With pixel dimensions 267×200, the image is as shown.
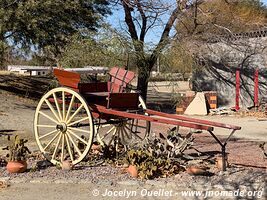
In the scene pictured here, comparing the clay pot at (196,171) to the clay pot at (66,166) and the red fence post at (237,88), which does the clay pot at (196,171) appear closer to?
the clay pot at (66,166)

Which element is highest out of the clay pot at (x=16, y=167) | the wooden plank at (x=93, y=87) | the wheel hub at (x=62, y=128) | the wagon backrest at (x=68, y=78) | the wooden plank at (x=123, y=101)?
the wagon backrest at (x=68, y=78)

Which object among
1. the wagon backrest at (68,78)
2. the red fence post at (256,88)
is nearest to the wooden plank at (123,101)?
the wagon backrest at (68,78)

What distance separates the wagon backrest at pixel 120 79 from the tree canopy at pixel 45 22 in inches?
368

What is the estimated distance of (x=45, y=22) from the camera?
18016 millimetres

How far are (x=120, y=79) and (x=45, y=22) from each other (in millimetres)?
10654

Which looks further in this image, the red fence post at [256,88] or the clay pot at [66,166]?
the red fence post at [256,88]

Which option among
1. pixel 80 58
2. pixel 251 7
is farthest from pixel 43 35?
pixel 251 7

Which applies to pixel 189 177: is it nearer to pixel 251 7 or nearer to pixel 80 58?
pixel 80 58

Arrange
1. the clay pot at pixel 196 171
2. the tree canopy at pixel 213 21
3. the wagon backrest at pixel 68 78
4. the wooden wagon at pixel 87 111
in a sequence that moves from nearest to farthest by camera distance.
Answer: the clay pot at pixel 196 171 < the wooden wagon at pixel 87 111 < the wagon backrest at pixel 68 78 < the tree canopy at pixel 213 21

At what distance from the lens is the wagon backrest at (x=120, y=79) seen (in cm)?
819

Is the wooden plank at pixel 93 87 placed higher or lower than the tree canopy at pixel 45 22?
lower

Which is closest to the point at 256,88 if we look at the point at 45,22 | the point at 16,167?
the point at 45,22

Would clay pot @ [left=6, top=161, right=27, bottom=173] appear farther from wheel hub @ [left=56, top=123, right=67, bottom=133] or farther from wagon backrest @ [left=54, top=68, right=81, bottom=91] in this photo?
wagon backrest @ [left=54, top=68, right=81, bottom=91]

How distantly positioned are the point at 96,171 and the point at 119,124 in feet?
4.96
